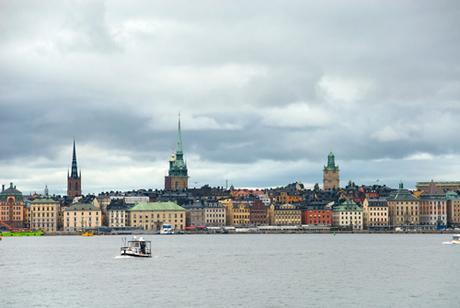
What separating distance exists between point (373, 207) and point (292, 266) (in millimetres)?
117622

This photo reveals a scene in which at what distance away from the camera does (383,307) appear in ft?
145

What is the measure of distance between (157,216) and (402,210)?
42.1 meters

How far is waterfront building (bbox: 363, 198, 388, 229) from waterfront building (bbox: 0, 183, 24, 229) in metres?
59.1

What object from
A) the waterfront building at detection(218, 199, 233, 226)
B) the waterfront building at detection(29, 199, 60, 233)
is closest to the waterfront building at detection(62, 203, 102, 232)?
the waterfront building at detection(29, 199, 60, 233)

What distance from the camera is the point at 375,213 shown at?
612ft

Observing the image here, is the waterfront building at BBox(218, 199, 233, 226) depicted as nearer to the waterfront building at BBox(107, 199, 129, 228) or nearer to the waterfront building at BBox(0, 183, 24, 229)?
the waterfront building at BBox(107, 199, 129, 228)

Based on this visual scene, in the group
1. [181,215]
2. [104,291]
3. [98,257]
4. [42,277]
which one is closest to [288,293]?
[104,291]

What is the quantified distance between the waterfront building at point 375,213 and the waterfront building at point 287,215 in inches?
455

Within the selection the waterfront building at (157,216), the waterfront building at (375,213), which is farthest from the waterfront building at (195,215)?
the waterfront building at (375,213)

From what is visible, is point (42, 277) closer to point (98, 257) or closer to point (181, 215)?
point (98, 257)

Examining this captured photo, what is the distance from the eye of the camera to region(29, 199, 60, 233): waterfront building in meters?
185

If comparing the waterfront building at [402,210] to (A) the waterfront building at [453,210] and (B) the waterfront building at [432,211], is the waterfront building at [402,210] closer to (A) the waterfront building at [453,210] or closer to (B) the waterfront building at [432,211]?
(B) the waterfront building at [432,211]

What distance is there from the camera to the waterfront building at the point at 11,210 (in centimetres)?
18688

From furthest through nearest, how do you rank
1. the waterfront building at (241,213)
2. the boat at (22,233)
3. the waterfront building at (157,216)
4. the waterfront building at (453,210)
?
the waterfront building at (241,213), the waterfront building at (453,210), the waterfront building at (157,216), the boat at (22,233)
